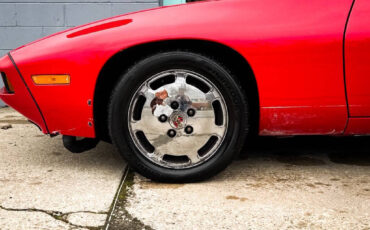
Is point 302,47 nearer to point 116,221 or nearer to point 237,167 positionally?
point 237,167

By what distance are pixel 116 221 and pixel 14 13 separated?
4028 mm

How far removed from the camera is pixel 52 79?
7.88 feet

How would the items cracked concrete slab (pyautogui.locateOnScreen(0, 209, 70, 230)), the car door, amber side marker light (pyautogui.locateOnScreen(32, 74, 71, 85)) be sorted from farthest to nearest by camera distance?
amber side marker light (pyautogui.locateOnScreen(32, 74, 71, 85)) → the car door → cracked concrete slab (pyautogui.locateOnScreen(0, 209, 70, 230))

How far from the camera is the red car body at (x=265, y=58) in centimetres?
230

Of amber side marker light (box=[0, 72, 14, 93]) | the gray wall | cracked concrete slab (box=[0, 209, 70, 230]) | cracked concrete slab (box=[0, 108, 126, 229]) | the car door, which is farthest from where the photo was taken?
the gray wall

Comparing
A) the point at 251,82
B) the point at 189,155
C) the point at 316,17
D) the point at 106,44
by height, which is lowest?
the point at 189,155

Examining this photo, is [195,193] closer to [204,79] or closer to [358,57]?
[204,79]

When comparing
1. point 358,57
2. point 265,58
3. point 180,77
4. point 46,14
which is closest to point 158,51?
point 180,77

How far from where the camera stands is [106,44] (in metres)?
2.37

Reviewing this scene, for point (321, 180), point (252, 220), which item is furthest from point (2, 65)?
point (321, 180)

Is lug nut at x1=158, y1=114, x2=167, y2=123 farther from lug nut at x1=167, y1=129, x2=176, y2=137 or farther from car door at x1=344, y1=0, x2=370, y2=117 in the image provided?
car door at x1=344, y1=0, x2=370, y2=117

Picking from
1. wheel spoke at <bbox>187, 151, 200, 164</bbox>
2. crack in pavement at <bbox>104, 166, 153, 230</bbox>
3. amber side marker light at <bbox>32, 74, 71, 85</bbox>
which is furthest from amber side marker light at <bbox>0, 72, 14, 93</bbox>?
wheel spoke at <bbox>187, 151, 200, 164</bbox>

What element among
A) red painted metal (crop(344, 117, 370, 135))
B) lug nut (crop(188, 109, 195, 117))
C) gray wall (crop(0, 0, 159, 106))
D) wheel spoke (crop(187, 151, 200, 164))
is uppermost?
gray wall (crop(0, 0, 159, 106))

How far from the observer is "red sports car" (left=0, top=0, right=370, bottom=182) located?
90.8 inches
